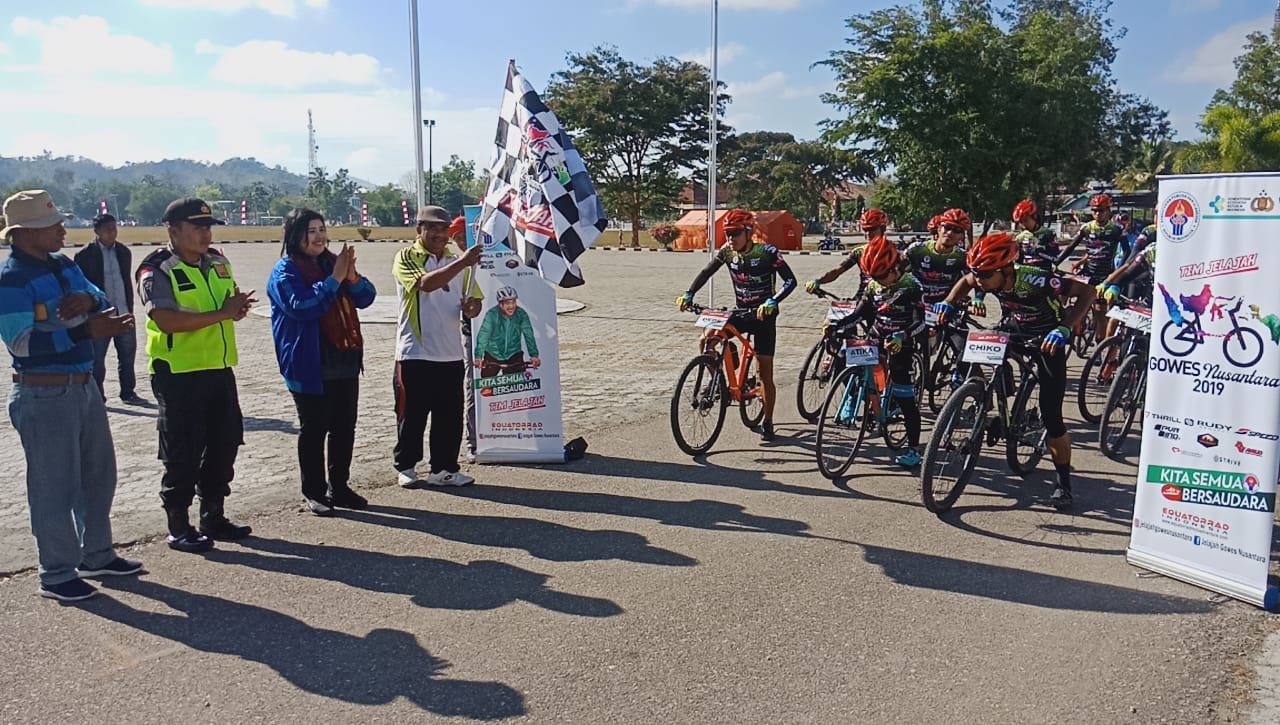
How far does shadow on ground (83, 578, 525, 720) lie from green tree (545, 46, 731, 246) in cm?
5185

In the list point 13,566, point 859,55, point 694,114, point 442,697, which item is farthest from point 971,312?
point 694,114

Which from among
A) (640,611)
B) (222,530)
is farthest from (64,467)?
(640,611)

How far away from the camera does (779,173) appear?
70625 millimetres

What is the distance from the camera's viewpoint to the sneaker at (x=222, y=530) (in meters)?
5.55

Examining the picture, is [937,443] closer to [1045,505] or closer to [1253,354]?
[1045,505]

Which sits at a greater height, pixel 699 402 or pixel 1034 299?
pixel 1034 299

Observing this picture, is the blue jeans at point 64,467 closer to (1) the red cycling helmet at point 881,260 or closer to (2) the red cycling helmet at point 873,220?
(1) the red cycling helmet at point 881,260

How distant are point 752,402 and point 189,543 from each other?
4888mm

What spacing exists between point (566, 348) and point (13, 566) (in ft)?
30.2

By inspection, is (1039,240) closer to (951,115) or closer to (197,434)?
(197,434)

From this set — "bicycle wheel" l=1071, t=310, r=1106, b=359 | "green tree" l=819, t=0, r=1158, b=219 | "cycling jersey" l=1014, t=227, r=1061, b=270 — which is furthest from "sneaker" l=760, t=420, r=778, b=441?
"green tree" l=819, t=0, r=1158, b=219

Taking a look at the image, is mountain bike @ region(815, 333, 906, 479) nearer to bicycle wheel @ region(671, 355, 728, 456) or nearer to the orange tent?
bicycle wheel @ region(671, 355, 728, 456)

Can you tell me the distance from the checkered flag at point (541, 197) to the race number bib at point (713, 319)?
1375 mm

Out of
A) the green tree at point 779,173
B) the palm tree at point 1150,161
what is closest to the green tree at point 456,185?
the green tree at point 779,173
